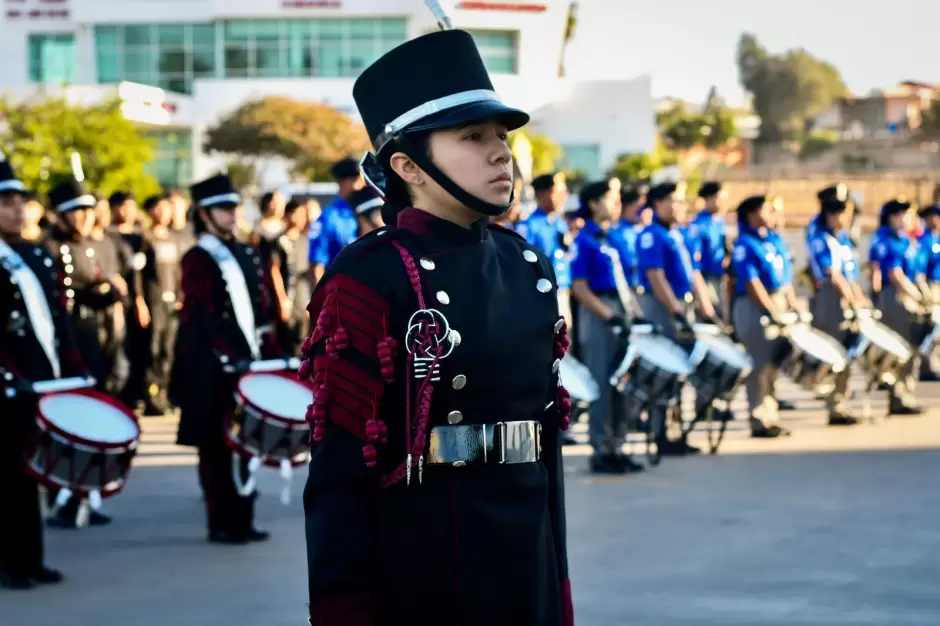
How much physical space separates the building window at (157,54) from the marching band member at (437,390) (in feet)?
256

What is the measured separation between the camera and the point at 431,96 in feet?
12.5

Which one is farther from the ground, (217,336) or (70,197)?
(70,197)

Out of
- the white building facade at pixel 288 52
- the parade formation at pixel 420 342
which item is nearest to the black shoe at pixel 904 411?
the parade formation at pixel 420 342

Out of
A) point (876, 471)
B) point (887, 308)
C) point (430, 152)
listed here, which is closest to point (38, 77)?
point (887, 308)

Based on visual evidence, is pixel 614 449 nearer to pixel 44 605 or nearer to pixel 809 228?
pixel 809 228

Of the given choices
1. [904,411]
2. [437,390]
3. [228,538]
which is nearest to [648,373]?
[228,538]

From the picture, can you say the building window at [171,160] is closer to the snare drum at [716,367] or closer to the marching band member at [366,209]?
the snare drum at [716,367]

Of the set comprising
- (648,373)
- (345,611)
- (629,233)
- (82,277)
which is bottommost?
(648,373)

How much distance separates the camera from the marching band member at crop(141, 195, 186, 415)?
55.1ft

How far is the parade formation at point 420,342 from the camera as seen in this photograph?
366cm

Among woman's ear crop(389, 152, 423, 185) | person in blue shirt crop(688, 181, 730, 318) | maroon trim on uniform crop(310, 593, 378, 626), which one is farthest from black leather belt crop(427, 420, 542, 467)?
person in blue shirt crop(688, 181, 730, 318)

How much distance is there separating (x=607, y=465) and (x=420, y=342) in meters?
9.26

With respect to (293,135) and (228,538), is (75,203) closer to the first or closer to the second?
(228,538)

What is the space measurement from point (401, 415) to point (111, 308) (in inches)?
430
